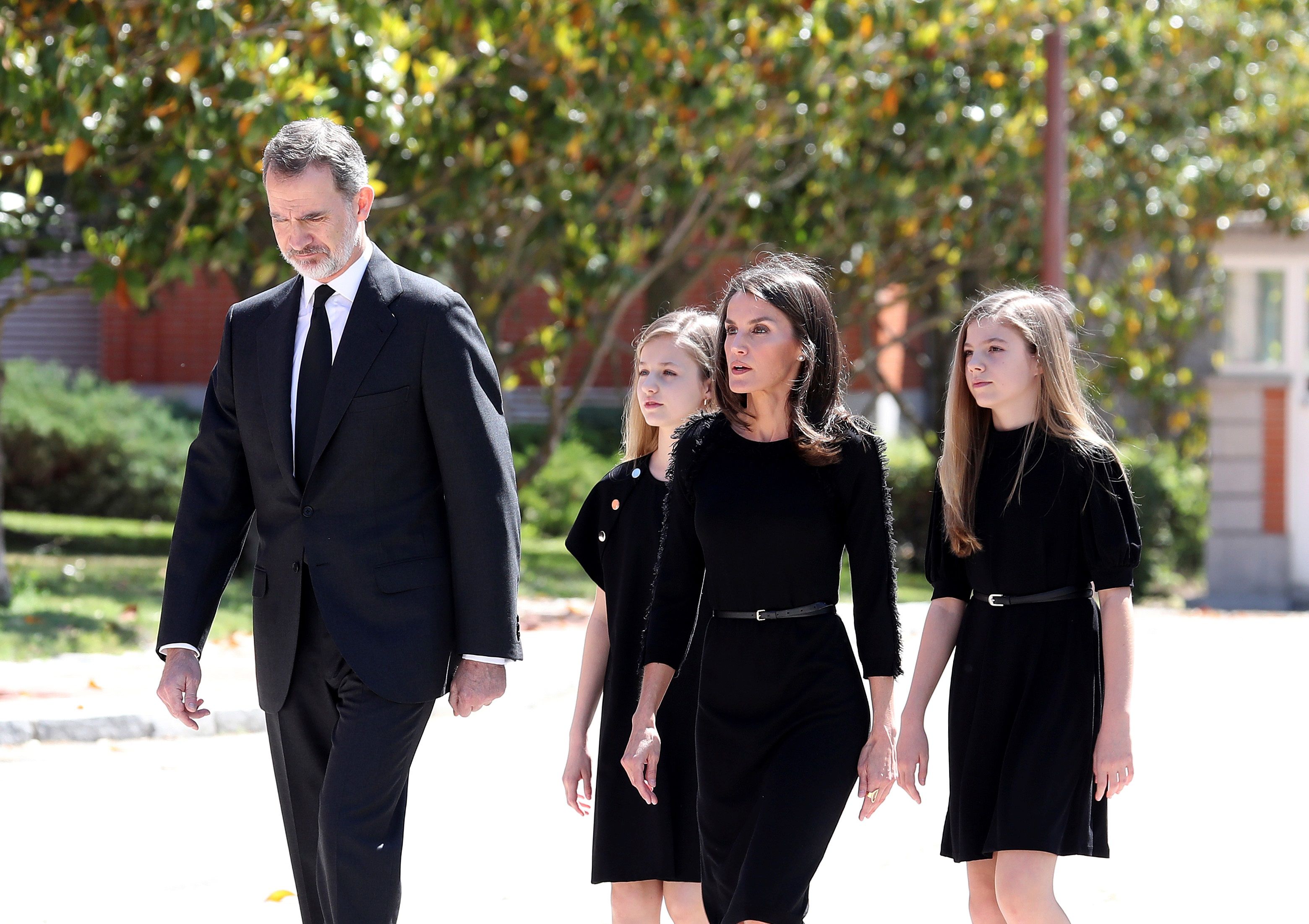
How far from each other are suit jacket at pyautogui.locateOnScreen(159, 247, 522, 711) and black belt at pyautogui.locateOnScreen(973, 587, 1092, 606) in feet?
3.87

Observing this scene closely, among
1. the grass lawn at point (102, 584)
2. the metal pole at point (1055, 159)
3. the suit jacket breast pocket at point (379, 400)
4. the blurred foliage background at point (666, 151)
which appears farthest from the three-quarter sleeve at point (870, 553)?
the metal pole at point (1055, 159)

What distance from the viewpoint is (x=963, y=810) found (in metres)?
3.92

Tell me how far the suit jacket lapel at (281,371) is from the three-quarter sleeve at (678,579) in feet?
2.85

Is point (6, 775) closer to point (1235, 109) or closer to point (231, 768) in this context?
point (231, 768)

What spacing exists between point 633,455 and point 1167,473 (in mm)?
15908

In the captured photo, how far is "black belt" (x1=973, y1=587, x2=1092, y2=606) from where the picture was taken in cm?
394

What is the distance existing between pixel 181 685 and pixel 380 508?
60 centimetres

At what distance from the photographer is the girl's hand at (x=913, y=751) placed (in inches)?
156

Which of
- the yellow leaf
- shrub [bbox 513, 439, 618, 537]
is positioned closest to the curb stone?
the yellow leaf

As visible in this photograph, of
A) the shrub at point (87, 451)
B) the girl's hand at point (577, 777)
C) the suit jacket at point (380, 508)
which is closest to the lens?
the suit jacket at point (380, 508)

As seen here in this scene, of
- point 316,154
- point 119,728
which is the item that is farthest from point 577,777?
point 119,728

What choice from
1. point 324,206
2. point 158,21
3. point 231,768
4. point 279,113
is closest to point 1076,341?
point 324,206

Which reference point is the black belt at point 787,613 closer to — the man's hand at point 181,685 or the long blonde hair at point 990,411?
the long blonde hair at point 990,411

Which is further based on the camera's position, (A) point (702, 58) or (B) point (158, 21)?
(A) point (702, 58)
